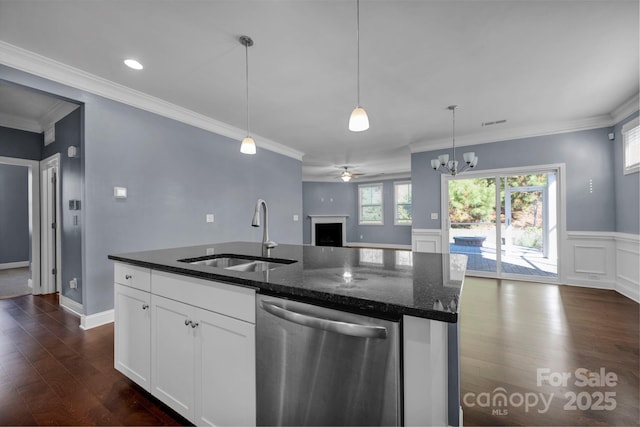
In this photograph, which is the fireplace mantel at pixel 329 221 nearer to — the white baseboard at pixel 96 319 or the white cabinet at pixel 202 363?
the white baseboard at pixel 96 319

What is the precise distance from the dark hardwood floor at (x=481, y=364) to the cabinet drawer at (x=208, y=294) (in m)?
0.77

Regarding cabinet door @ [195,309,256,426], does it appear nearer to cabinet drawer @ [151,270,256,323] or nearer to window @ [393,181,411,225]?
cabinet drawer @ [151,270,256,323]

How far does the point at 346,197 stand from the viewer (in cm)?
1020

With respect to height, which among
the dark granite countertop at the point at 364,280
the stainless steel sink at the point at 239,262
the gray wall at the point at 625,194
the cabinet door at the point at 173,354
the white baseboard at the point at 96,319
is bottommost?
the white baseboard at the point at 96,319

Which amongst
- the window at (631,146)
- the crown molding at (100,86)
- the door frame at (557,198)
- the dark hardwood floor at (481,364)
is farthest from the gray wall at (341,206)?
the dark hardwood floor at (481,364)

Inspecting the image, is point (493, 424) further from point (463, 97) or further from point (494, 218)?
point (494, 218)

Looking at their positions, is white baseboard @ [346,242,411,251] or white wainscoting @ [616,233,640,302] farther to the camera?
white baseboard @ [346,242,411,251]

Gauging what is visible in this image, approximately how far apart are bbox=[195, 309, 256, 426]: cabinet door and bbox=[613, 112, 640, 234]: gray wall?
5.11m

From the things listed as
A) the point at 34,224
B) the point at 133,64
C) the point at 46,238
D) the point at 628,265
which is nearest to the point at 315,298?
the point at 133,64

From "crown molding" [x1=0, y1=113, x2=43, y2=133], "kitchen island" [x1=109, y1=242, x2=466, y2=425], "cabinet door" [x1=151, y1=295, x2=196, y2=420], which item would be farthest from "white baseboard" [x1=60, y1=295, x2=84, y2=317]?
"crown molding" [x1=0, y1=113, x2=43, y2=133]

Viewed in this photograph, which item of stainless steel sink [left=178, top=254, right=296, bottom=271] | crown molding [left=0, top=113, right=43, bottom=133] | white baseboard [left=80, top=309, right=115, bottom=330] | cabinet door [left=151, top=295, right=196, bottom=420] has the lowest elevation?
white baseboard [left=80, top=309, right=115, bottom=330]

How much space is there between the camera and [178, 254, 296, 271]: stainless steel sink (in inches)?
70.5

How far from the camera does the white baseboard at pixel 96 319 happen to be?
2.79 m

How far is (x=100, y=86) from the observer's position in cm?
290
